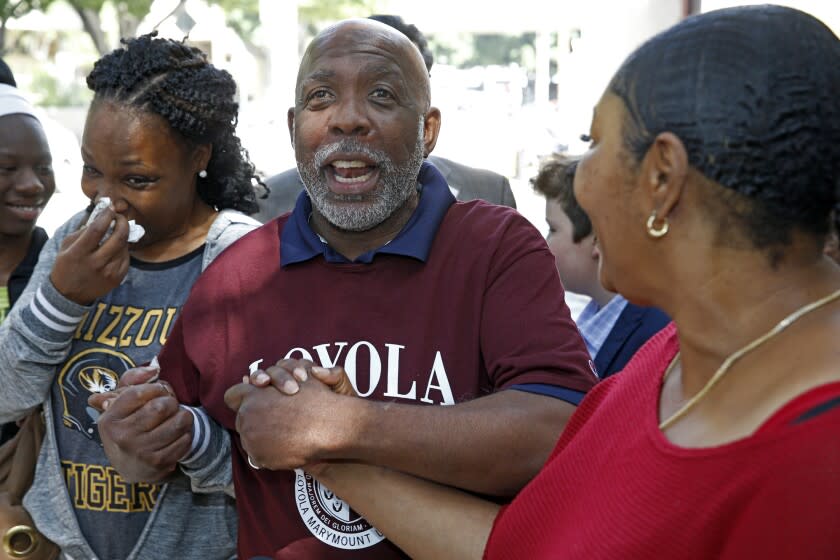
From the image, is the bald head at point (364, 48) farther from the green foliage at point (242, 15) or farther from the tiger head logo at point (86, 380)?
the green foliage at point (242, 15)

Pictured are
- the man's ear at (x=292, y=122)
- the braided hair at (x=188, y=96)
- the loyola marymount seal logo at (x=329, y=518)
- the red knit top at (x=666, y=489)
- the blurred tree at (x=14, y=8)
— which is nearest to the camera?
the red knit top at (x=666, y=489)

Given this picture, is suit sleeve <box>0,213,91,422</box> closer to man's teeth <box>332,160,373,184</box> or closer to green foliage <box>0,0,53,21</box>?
man's teeth <box>332,160,373,184</box>

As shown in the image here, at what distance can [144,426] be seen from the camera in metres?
2.22

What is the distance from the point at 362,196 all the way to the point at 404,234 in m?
0.15

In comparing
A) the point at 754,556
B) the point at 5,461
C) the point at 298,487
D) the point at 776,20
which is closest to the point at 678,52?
the point at 776,20

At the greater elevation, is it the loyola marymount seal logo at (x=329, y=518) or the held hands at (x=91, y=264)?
the held hands at (x=91, y=264)

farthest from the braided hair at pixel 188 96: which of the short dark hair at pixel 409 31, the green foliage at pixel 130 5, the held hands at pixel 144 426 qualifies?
the green foliage at pixel 130 5

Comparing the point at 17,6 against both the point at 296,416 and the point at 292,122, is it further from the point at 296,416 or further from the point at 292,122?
the point at 296,416

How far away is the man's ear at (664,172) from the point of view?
1.41 m

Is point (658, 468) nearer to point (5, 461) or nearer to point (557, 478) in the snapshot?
point (557, 478)

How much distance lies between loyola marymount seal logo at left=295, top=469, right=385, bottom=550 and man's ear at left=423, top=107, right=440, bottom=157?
904 mm

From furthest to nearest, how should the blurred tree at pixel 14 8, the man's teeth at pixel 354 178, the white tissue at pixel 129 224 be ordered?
the blurred tree at pixel 14 8 < the white tissue at pixel 129 224 < the man's teeth at pixel 354 178

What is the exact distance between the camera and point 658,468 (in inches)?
57.1

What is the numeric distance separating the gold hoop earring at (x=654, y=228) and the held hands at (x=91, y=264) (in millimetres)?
1623
